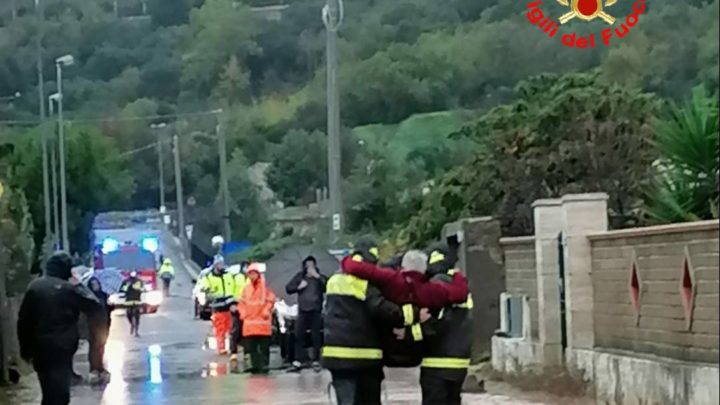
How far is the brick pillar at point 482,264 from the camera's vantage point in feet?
70.9

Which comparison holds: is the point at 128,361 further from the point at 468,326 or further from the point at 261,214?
the point at 261,214

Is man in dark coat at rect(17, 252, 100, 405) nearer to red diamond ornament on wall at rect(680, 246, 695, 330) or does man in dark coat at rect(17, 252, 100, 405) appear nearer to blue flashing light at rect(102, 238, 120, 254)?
red diamond ornament on wall at rect(680, 246, 695, 330)

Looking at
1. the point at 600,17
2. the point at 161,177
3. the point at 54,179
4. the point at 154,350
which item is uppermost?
the point at 600,17

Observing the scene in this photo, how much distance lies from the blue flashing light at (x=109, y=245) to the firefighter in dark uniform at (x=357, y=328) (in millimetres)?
48688

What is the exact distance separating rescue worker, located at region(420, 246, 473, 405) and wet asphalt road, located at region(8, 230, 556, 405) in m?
4.48

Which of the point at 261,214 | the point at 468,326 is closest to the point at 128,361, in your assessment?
the point at 468,326

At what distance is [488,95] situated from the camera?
32625 mm

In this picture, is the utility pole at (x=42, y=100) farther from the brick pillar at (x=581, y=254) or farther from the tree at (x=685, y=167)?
the tree at (x=685, y=167)

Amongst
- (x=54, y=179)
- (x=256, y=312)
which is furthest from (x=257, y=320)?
(x=54, y=179)

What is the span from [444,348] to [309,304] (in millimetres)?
10523

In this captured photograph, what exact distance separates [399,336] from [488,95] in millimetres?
20012

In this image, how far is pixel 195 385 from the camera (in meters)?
21.2

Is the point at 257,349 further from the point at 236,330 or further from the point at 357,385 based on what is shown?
the point at 357,385

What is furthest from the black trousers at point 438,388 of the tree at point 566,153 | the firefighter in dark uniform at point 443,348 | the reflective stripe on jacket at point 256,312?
the reflective stripe on jacket at point 256,312
